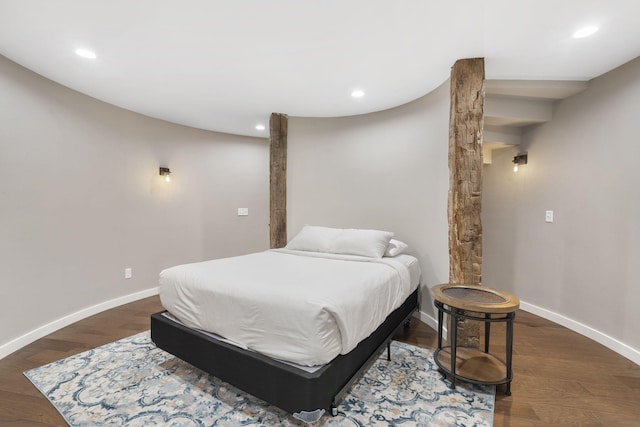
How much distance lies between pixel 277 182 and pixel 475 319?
2.78 m

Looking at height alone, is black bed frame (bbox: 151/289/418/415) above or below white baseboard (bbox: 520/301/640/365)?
above

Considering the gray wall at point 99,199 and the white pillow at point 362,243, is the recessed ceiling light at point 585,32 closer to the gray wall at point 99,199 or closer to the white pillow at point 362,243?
the white pillow at point 362,243

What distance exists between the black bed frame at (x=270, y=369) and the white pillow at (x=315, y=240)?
1124 millimetres

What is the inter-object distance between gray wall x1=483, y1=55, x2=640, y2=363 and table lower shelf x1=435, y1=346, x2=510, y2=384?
4.08ft

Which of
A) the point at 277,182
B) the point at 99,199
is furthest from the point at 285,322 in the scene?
the point at 99,199

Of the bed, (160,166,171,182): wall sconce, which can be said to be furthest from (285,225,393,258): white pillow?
(160,166,171,182): wall sconce

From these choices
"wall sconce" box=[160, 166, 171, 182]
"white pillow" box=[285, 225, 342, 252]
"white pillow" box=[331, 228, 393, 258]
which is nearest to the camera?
"white pillow" box=[331, 228, 393, 258]

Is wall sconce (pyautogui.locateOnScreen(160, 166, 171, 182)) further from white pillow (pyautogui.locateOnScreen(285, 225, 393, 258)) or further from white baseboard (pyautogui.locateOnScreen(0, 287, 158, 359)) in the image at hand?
white pillow (pyautogui.locateOnScreen(285, 225, 393, 258))

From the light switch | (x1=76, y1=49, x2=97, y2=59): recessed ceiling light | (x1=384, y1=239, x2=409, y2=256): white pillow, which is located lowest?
(x1=384, y1=239, x2=409, y2=256): white pillow

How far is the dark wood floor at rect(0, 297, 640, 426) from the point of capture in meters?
1.67

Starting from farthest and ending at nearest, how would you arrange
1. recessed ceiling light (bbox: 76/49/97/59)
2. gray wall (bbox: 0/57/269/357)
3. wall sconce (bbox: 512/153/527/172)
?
wall sconce (bbox: 512/153/527/172) < gray wall (bbox: 0/57/269/357) < recessed ceiling light (bbox: 76/49/97/59)

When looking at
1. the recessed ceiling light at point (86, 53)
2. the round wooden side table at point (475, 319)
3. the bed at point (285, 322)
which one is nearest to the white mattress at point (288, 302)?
the bed at point (285, 322)

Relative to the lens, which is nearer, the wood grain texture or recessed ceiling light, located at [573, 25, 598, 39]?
the wood grain texture

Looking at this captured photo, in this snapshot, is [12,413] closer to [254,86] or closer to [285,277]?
[285,277]
